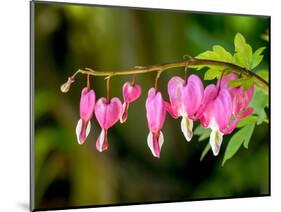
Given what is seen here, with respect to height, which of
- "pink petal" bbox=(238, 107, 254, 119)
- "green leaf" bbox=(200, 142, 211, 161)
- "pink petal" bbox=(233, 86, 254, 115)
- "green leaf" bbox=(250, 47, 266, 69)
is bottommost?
"green leaf" bbox=(200, 142, 211, 161)

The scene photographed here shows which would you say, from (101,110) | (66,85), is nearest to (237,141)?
(101,110)

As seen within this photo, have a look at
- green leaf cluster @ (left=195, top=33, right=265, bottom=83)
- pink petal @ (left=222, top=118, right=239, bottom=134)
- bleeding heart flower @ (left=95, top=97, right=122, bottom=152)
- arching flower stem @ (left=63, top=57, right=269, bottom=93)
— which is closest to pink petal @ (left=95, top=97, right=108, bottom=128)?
bleeding heart flower @ (left=95, top=97, right=122, bottom=152)

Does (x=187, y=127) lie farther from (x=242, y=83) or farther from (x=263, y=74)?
(x=263, y=74)

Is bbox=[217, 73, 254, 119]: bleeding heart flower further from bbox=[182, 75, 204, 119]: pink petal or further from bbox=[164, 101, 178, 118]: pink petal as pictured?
bbox=[164, 101, 178, 118]: pink petal

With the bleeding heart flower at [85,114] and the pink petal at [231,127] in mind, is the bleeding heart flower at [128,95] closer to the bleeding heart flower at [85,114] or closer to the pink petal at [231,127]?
the bleeding heart flower at [85,114]

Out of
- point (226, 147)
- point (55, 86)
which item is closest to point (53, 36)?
point (55, 86)

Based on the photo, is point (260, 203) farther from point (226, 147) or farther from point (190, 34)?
point (190, 34)

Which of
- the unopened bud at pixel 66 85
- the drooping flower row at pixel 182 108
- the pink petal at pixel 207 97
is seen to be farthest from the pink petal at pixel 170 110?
the unopened bud at pixel 66 85
